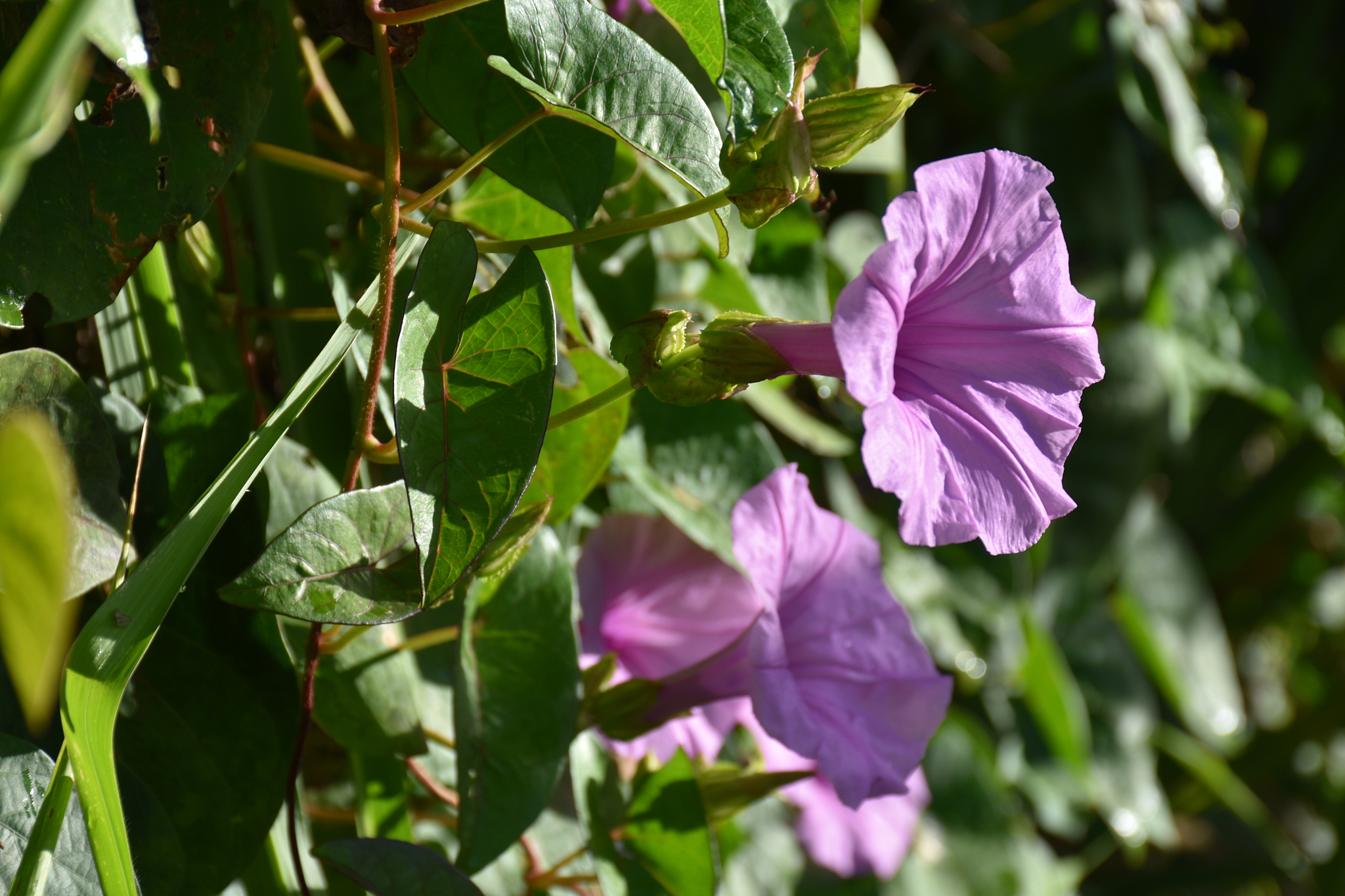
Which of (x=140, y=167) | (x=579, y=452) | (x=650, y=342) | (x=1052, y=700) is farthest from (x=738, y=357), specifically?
(x=1052, y=700)

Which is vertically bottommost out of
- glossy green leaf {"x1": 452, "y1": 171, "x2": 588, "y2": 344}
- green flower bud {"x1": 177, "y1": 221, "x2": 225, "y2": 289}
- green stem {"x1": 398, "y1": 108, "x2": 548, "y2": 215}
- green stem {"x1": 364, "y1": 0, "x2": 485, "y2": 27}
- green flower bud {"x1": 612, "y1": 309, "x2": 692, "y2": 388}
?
green flower bud {"x1": 612, "y1": 309, "x2": 692, "y2": 388}

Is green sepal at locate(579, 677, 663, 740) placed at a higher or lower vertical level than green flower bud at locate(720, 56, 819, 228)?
lower

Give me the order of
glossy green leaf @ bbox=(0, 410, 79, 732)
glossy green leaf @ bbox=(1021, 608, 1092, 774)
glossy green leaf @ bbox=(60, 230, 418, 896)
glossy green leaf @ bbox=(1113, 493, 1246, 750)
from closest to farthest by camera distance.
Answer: glossy green leaf @ bbox=(0, 410, 79, 732) < glossy green leaf @ bbox=(60, 230, 418, 896) < glossy green leaf @ bbox=(1021, 608, 1092, 774) < glossy green leaf @ bbox=(1113, 493, 1246, 750)

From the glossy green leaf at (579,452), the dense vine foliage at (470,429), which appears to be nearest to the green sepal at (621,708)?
the dense vine foliage at (470,429)

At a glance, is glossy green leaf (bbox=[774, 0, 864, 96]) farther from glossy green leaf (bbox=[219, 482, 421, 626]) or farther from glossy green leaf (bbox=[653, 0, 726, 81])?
glossy green leaf (bbox=[219, 482, 421, 626])

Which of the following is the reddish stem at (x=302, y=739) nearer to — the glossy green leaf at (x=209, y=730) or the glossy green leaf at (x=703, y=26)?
the glossy green leaf at (x=209, y=730)

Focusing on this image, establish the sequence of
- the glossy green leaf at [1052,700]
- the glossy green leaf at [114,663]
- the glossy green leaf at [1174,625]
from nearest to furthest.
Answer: the glossy green leaf at [114,663], the glossy green leaf at [1052,700], the glossy green leaf at [1174,625]

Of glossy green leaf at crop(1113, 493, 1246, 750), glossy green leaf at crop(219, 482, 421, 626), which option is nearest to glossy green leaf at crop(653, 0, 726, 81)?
glossy green leaf at crop(219, 482, 421, 626)
